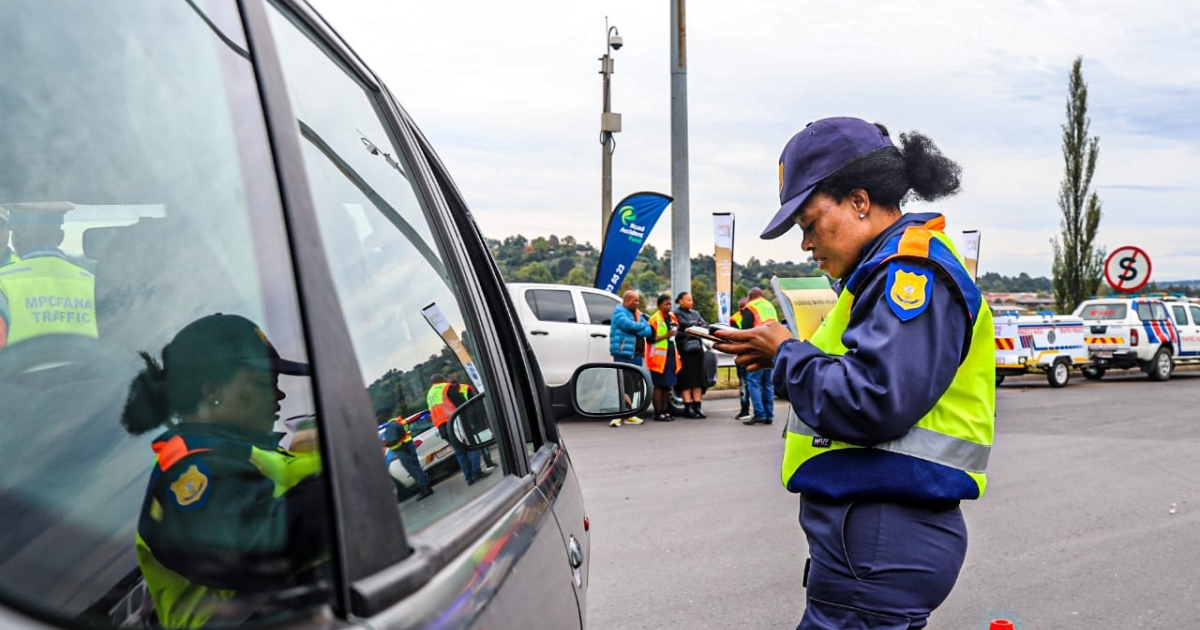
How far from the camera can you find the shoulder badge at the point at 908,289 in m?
2.08

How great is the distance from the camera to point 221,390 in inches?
38.5

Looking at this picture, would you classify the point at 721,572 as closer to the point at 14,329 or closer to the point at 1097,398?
the point at 14,329

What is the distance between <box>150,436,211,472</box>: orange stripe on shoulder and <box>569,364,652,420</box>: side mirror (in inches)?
73.2

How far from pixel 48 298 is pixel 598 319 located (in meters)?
12.2

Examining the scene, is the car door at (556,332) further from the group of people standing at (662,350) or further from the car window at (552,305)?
the group of people standing at (662,350)

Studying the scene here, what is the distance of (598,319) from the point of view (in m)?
13.2

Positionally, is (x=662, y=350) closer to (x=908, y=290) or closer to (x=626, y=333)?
(x=626, y=333)

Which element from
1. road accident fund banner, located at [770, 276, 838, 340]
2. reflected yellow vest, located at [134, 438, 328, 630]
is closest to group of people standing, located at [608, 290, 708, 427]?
road accident fund banner, located at [770, 276, 838, 340]

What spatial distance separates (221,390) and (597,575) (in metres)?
4.56

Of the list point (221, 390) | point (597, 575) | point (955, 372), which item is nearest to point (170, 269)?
point (221, 390)

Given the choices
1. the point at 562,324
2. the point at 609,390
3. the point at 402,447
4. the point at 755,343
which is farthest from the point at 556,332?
the point at 402,447

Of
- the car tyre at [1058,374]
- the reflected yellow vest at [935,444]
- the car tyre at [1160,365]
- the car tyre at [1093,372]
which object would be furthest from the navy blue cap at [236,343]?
the car tyre at [1160,365]

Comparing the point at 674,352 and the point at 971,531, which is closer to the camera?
the point at 971,531

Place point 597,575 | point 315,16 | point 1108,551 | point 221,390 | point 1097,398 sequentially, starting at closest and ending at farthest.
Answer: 1. point 221,390
2. point 315,16
3. point 597,575
4. point 1108,551
5. point 1097,398
